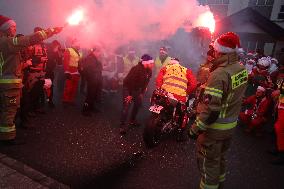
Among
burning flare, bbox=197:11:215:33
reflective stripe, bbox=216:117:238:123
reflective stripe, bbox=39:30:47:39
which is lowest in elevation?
reflective stripe, bbox=216:117:238:123

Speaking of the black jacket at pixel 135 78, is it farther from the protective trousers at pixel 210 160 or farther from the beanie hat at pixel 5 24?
the protective trousers at pixel 210 160

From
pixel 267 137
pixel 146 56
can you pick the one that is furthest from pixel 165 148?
pixel 267 137

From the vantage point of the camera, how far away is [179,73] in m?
6.46

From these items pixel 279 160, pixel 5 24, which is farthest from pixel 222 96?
pixel 5 24

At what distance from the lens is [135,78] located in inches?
280

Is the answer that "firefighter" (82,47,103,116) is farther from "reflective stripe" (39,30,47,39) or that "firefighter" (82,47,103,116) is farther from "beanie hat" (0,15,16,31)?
"beanie hat" (0,15,16,31)

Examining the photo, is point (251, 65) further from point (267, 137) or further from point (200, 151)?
point (200, 151)

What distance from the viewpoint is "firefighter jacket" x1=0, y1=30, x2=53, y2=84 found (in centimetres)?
533

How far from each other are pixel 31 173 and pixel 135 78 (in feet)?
11.0

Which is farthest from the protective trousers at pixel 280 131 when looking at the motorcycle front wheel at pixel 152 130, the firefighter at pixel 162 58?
the firefighter at pixel 162 58

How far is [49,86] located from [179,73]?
3.74 meters

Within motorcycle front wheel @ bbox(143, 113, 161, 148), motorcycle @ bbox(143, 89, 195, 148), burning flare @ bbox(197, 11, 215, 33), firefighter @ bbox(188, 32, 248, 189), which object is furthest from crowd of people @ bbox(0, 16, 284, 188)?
burning flare @ bbox(197, 11, 215, 33)

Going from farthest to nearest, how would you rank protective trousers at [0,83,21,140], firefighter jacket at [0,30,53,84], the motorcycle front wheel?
the motorcycle front wheel → protective trousers at [0,83,21,140] → firefighter jacket at [0,30,53,84]

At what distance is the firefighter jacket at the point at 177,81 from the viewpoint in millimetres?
6434
